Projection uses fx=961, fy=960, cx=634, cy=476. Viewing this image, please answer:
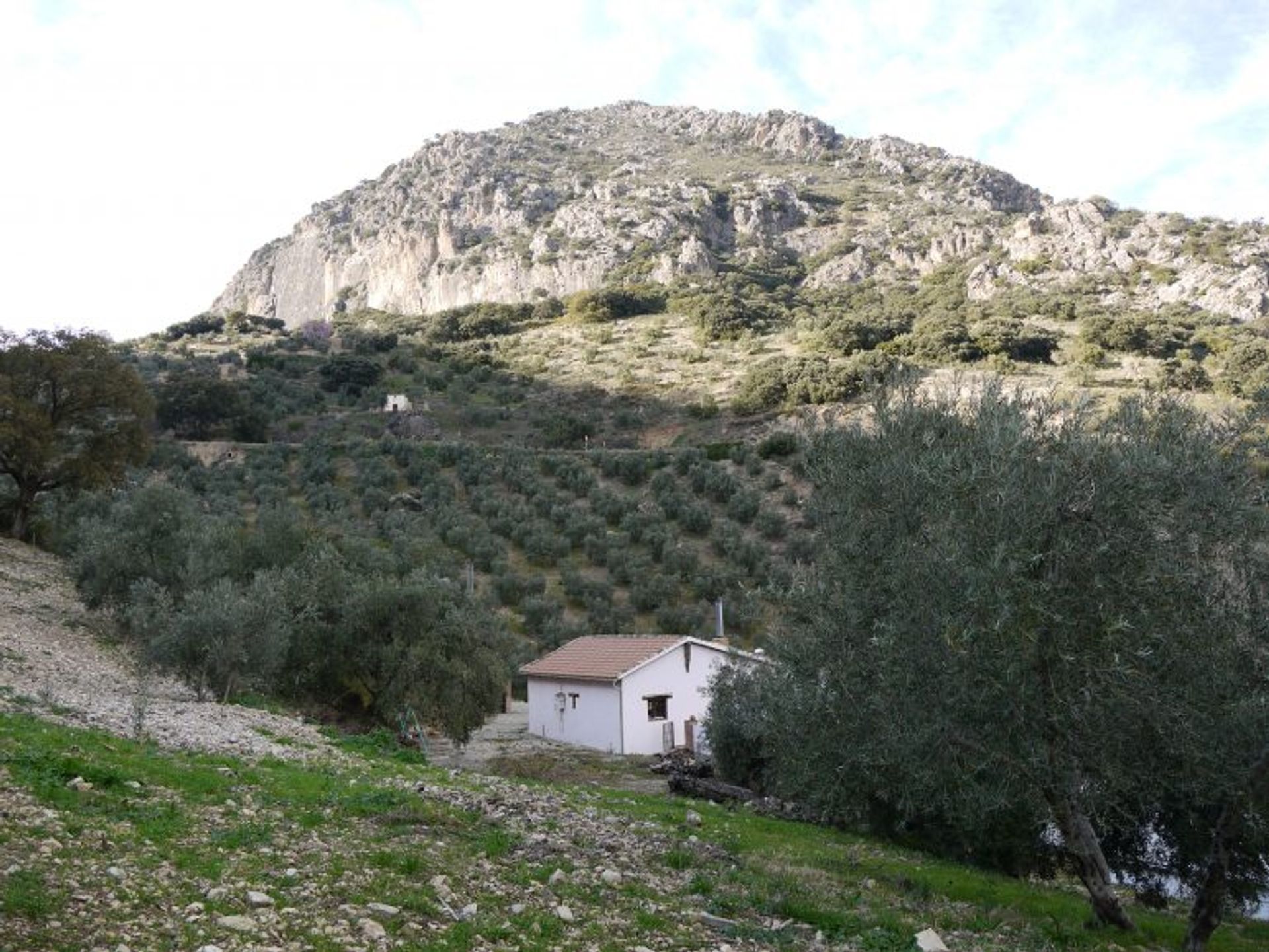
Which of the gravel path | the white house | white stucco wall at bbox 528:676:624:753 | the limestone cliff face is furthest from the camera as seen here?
the limestone cliff face

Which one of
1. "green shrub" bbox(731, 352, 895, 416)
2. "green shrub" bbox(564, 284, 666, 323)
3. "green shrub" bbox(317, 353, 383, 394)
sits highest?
"green shrub" bbox(564, 284, 666, 323)

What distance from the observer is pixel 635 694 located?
30.8 m

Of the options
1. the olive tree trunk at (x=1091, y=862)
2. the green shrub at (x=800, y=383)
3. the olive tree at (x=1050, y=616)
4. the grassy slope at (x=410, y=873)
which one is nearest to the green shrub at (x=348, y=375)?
the green shrub at (x=800, y=383)

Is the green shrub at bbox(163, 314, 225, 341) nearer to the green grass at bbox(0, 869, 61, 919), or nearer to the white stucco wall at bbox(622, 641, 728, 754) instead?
the white stucco wall at bbox(622, 641, 728, 754)

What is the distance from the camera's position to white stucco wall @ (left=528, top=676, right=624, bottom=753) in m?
30.7

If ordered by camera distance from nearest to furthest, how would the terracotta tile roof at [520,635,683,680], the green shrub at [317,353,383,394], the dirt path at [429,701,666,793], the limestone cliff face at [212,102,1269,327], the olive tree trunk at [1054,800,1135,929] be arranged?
the olive tree trunk at [1054,800,1135,929] < the dirt path at [429,701,666,793] < the terracotta tile roof at [520,635,683,680] < the green shrub at [317,353,383,394] < the limestone cliff face at [212,102,1269,327]

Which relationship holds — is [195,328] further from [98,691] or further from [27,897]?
[27,897]

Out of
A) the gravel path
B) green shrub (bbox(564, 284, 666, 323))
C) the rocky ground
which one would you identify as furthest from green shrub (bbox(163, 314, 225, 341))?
the rocky ground

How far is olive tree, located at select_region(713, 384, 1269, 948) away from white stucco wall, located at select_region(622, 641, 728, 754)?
19.5 meters

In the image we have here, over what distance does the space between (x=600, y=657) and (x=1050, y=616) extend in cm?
2465

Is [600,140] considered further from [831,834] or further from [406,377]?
[831,834]

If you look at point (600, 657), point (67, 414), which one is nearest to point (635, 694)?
point (600, 657)

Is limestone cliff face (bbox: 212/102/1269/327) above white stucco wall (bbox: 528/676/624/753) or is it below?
above

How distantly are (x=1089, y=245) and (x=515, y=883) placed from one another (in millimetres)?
107278
